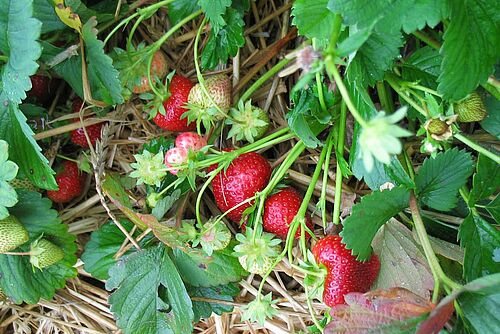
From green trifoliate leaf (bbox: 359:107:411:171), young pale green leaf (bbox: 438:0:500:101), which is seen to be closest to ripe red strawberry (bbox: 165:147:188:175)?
young pale green leaf (bbox: 438:0:500:101)

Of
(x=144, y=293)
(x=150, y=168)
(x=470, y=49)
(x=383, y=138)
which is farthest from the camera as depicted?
(x=144, y=293)

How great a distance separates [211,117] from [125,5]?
287mm

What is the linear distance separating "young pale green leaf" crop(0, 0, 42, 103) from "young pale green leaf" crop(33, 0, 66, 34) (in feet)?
0.28

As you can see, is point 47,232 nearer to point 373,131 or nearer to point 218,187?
point 218,187

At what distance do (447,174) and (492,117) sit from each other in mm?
122

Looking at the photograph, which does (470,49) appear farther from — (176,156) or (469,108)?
(176,156)

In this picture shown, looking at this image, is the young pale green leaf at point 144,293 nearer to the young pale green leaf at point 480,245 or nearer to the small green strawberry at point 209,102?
the small green strawberry at point 209,102

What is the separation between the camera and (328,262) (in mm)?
955

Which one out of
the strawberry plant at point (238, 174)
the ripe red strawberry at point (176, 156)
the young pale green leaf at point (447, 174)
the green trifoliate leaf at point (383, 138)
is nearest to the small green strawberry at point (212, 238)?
the strawberry plant at point (238, 174)

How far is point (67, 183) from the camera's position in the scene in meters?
1.20

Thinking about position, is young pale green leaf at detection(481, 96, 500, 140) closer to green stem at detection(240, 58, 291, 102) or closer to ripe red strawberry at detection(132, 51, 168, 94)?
green stem at detection(240, 58, 291, 102)

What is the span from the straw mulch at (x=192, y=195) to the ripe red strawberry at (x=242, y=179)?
0.21ft

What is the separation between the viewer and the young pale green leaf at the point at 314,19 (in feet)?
2.81

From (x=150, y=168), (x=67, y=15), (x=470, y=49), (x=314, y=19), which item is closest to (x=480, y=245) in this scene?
(x=470, y=49)
